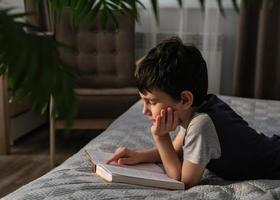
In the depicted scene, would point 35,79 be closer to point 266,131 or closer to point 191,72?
point 191,72

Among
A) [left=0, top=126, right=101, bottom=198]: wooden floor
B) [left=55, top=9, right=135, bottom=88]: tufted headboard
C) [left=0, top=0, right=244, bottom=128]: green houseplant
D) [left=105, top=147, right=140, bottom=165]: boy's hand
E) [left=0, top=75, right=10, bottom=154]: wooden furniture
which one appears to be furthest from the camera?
[left=55, top=9, right=135, bottom=88]: tufted headboard

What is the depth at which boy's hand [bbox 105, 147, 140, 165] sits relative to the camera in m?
1.26

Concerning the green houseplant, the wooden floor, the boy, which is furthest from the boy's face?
the wooden floor

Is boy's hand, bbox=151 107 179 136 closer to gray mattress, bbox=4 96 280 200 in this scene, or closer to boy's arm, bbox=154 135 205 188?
boy's arm, bbox=154 135 205 188

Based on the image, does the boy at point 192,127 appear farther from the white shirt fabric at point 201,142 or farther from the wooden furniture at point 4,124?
the wooden furniture at point 4,124

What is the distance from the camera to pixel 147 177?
1.17 meters

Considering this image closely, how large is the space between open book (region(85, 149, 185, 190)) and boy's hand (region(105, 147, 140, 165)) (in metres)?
0.01

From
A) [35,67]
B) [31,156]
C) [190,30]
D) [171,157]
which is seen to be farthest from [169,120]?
[190,30]

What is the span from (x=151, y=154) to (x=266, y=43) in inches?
71.3

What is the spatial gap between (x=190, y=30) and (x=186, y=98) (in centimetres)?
201

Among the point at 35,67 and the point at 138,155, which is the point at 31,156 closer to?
the point at 138,155

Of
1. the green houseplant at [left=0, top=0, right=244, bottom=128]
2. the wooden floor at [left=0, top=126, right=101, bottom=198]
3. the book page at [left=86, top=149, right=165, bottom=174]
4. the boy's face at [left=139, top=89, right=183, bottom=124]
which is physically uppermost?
the green houseplant at [left=0, top=0, right=244, bottom=128]

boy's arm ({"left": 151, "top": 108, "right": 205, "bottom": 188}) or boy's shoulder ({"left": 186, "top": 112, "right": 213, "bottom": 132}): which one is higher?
boy's shoulder ({"left": 186, "top": 112, "right": 213, "bottom": 132})

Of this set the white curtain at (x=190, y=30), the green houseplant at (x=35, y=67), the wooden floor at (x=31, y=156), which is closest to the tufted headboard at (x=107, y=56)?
the white curtain at (x=190, y=30)
